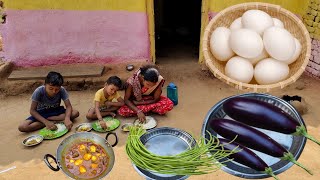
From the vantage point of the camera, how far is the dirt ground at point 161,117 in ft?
11.0

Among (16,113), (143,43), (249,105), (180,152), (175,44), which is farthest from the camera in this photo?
(175,44)

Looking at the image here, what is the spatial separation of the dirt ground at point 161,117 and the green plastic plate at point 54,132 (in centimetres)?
6

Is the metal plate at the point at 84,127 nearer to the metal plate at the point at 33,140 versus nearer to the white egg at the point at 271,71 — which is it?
the metal plate at the point at 33,140

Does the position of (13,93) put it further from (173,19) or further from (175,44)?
(173,19)

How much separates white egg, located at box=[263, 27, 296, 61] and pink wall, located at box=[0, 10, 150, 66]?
355 cm

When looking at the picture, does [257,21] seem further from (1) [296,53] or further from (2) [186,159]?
(2) [186,159]

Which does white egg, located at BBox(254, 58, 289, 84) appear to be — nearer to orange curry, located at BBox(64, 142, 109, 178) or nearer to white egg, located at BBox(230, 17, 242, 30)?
white egg, located at BBox(230, 17, 242, 30)

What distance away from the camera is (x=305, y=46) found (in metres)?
2.67

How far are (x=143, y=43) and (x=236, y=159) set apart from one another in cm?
→ 433

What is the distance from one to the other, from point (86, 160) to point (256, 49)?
1.48m

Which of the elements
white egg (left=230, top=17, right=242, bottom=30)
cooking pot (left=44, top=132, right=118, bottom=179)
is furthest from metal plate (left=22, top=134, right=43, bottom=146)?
white egg (left=230, top=17, right=242, bottom=30)

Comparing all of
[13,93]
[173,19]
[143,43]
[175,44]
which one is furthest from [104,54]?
[173,19]

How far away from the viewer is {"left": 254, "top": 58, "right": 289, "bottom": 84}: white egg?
98.7 inches

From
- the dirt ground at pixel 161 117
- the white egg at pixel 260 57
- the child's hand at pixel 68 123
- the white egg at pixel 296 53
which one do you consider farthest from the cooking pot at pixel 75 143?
the child's hand at pixel 68 123
